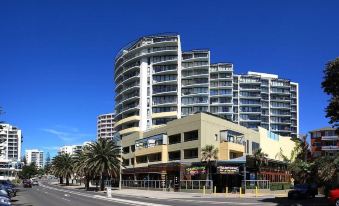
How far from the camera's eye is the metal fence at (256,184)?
66.2m

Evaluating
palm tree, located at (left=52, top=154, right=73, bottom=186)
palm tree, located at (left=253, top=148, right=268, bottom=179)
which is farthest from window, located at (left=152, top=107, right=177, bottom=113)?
palm tree, located at (left=253, top=148, right=268, bottom=179)

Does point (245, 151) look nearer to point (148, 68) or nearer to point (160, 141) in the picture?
point (160, 141)

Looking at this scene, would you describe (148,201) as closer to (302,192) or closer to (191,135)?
(302,192)

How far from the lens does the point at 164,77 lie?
124250 mm

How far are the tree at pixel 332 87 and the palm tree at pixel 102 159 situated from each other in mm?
46497

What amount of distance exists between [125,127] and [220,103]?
32903mm

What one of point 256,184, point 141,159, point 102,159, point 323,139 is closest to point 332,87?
point 256,184

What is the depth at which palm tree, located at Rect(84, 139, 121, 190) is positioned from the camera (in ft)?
254

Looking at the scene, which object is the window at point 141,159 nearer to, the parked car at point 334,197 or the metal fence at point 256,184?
the metal fence at point 256,184

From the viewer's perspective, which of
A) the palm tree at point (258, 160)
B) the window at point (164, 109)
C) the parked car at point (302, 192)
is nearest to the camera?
the parked car at point (302, 192)

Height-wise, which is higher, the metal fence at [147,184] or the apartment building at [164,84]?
the apartment building at [164,84]

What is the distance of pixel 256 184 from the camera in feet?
221

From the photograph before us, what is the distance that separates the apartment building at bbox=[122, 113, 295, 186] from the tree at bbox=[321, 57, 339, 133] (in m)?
30.9

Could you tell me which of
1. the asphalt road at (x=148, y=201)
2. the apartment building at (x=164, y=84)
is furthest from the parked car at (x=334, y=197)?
the apartment building at (x=164, y=84)
